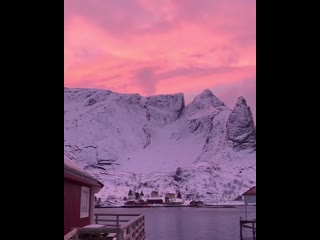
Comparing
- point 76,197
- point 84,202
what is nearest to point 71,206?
point 76,197

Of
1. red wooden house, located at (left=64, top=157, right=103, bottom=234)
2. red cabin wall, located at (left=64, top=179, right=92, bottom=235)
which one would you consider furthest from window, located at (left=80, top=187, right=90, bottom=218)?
red cabin wall, located at (left=64, top=179, right=92, bottom=235)

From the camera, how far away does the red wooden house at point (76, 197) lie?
13578mm

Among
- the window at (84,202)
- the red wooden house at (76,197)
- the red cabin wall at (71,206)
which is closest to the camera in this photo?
the red wooden house at (76,197)

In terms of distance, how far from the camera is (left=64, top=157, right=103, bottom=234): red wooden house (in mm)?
13578

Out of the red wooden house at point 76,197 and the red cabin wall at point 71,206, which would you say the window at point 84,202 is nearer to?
the red wooden house at point 76,197

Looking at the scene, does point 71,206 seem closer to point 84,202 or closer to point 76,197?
point 76,197

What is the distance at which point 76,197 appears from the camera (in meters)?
15.9

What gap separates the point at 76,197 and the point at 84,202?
1888 millimetres

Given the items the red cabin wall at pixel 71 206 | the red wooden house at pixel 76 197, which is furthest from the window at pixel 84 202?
the red cabin wall at pixel 71 206

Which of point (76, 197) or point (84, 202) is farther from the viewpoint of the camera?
point (84, 202)
